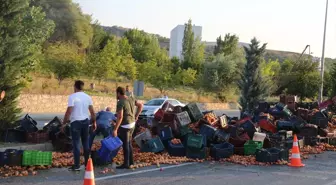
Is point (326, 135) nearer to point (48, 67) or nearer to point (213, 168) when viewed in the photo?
point (213, 168)

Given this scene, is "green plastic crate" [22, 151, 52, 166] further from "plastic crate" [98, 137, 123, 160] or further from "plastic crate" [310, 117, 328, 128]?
"plastic crate" [310, 117, 328, 128]

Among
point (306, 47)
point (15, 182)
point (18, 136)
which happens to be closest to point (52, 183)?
point (15, 182)

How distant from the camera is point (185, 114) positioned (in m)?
14.1

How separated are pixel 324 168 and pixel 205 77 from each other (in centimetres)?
5345

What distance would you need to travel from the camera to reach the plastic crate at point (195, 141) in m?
11.8

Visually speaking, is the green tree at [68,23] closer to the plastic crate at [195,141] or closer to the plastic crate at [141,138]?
the plastic crate at [141,138]

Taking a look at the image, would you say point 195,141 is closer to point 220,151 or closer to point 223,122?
point 220,151

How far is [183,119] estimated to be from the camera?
Result: 14.0m

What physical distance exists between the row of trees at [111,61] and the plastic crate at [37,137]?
0.76 metres

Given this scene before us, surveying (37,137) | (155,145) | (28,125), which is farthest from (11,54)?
(155,145)

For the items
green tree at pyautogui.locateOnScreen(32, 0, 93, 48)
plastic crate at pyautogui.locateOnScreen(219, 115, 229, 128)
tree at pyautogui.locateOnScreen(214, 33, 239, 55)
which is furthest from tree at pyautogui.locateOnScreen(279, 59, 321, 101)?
plastic crate at pyautogui.locateOnScreen(219, 115, 229, 128)

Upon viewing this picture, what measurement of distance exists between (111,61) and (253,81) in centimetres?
2234

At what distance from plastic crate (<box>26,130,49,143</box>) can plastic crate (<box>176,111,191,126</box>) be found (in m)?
3.87

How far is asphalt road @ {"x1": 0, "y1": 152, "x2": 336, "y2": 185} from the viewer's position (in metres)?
8.59
